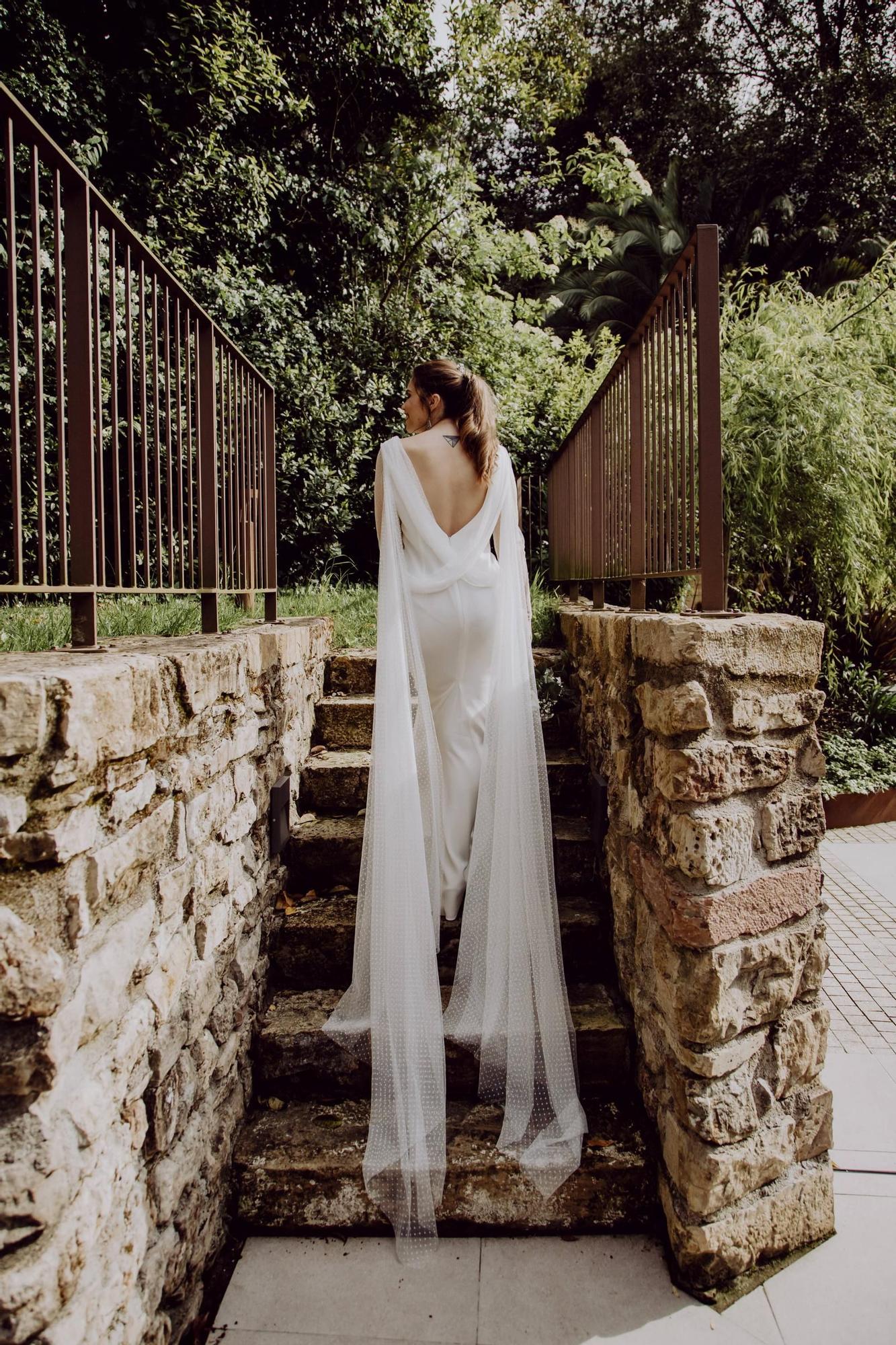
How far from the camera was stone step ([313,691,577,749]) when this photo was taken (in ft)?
12.7

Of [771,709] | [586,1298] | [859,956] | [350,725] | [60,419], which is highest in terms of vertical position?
[60,419]

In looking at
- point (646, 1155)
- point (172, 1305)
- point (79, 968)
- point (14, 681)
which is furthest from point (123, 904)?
point (646, 1155)

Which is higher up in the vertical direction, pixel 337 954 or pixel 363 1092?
pixel 337 954

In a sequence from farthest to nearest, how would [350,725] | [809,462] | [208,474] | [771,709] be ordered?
1. [809,462]
2. [350,725]
3. [208,474]
4. [771,709]

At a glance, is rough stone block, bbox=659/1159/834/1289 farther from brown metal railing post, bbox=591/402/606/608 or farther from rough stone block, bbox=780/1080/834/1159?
brown metal railing post, bbox=591/402/606/608

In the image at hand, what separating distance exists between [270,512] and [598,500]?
152cm

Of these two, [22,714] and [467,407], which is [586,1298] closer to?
[22,714]

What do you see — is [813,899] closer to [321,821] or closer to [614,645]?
[614,645]

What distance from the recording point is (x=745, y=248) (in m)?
15.1

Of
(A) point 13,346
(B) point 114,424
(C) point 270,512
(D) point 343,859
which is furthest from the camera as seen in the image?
(C) point 270,512

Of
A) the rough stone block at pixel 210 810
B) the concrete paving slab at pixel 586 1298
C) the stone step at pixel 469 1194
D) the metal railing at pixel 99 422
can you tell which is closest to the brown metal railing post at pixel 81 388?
the metal railing at pixel 99 422

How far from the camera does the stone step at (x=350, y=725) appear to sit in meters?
3.88

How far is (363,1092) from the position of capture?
2619 millimetres

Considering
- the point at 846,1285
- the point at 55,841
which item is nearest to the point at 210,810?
the point at 55,841
